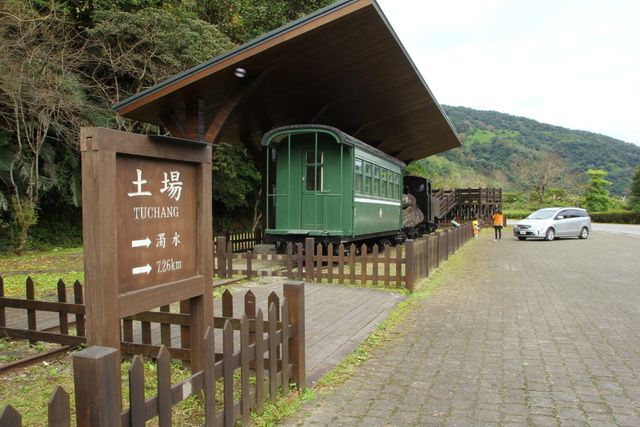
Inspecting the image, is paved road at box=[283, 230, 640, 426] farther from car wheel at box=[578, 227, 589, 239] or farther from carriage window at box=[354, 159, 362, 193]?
car wheel at box=[578, 227, 589, 239]

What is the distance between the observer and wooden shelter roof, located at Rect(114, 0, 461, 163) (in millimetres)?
9906

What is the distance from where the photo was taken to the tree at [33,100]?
574 inches

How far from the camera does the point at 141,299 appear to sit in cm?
316

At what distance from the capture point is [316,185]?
12.7 meters

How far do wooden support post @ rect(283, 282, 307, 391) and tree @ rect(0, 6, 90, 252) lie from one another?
46.0 feet

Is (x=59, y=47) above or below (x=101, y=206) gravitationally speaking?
above

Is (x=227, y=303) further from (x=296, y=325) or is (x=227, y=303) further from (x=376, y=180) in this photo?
(x=376, y=180)

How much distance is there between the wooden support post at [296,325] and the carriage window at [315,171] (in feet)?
28.5

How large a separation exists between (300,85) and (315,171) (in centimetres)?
248

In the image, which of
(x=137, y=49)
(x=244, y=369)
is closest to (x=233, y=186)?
(x=137, y=49)

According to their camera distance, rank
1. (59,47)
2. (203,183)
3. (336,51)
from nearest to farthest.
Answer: (203,183), (336,51), (59,47)

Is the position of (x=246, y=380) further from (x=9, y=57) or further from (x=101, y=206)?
(x=9, y=57)

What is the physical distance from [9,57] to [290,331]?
579 inches

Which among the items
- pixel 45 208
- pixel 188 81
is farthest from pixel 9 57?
pixel 188 81
